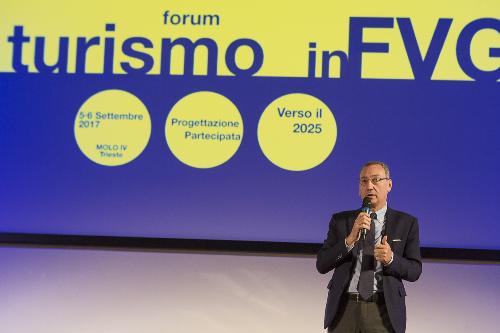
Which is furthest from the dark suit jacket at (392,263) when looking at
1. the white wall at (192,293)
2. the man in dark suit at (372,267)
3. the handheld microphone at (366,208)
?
the white wall at (192,293)

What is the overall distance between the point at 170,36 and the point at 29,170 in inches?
50.9

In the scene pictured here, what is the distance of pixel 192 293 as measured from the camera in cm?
432

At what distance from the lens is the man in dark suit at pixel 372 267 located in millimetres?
2863

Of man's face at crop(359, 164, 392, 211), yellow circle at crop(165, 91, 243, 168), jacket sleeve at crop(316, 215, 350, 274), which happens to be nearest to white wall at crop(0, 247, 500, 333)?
yellow circle at crop(165, 91, 243, 168)

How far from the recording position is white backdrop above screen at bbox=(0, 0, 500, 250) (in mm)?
4133

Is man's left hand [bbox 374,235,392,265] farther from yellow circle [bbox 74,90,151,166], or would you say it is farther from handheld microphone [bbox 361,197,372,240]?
yellow circle [bbox 74,90,151,166]

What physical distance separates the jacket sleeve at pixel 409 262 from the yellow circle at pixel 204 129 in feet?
5.15

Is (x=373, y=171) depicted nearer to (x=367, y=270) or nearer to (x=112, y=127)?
(x=367, y=270)

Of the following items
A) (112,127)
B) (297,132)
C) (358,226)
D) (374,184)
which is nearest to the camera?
(358,226)

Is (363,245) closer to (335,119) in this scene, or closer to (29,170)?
(335,119)

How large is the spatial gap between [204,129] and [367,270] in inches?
69.9

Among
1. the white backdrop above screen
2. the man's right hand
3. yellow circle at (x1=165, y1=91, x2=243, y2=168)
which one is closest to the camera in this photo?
the man's right hand

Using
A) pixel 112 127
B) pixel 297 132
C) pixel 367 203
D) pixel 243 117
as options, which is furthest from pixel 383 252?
pixel 112 127

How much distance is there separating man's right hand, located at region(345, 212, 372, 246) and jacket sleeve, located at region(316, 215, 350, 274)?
8cm
